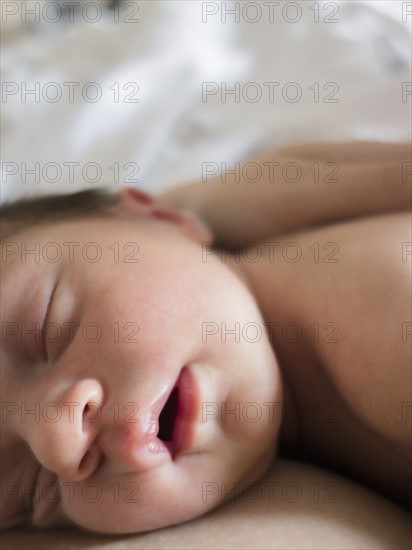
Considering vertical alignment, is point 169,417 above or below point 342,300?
below

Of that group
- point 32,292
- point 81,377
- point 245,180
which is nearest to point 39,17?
point 245,180

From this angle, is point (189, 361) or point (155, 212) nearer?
point (189, 361)

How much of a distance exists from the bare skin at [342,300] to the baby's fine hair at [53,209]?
24 cm

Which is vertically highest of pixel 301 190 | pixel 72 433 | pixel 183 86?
pixel 183 86

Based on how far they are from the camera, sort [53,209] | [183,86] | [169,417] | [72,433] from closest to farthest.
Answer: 1. [72,433]
2. [169,417]
3. [53,209]
4. [183,86]

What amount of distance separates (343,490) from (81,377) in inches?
13.8

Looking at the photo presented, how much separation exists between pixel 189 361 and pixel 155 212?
1.24 feet

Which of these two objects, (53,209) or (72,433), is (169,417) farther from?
(53,209)

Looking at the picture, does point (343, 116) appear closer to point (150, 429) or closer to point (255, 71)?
point (255, 71)

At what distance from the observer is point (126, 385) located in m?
0.79

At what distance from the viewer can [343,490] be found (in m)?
0.86

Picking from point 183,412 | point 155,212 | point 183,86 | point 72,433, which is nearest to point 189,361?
point 183,412

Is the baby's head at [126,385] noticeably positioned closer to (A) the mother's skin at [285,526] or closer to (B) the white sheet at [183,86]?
(A) the mother's skin at [285,526]

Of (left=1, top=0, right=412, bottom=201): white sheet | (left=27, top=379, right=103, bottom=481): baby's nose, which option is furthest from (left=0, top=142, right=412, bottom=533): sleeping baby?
(left=1, top=0, right=412, bottom=201): white sheet
